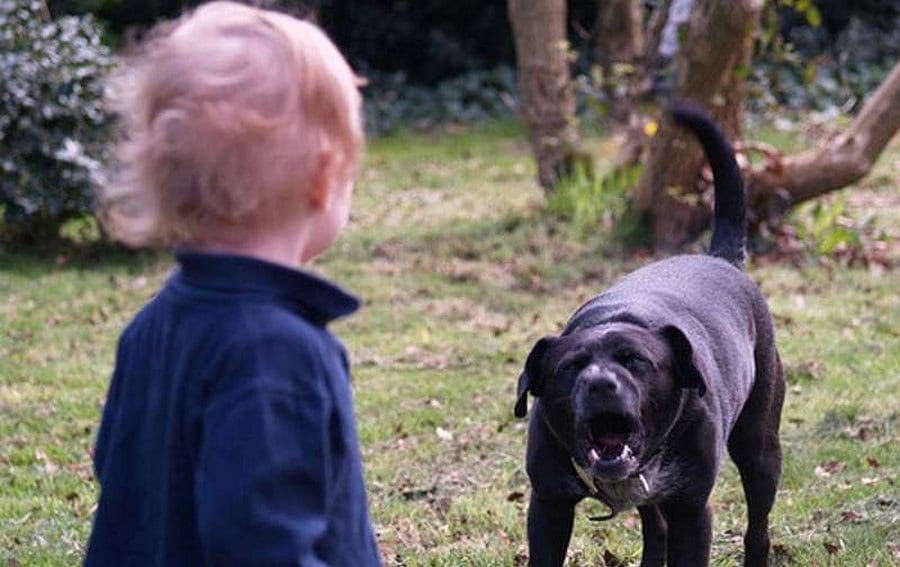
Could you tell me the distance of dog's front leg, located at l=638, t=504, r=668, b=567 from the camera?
14.7 ft

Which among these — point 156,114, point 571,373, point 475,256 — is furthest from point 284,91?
point 475,256

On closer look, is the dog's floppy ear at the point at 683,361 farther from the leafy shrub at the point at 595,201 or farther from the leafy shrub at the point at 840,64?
the leafy shrub at the point at 840,64

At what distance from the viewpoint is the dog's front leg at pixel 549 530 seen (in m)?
4.02

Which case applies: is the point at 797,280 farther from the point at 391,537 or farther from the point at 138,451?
the point at 138,451

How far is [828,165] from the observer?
963 cm

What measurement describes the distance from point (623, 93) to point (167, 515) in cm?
973

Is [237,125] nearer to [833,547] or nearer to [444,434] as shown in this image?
[833,547]

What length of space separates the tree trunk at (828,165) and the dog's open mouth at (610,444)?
6174 mm

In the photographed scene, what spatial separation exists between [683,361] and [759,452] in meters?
0.88

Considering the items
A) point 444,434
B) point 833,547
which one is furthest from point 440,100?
point 833,547

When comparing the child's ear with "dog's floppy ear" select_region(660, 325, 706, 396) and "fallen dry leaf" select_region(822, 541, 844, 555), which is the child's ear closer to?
"dog's floppy ear" select_region(660, 325, 706, 396)

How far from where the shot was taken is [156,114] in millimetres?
2172

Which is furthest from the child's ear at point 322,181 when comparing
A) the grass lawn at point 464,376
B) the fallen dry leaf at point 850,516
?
the fallen dry leaf at point 850,516

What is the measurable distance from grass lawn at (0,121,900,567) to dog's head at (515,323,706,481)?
1171 mm
